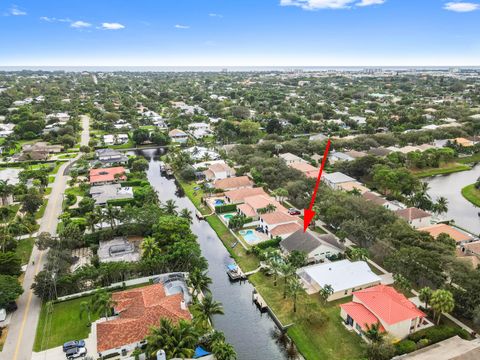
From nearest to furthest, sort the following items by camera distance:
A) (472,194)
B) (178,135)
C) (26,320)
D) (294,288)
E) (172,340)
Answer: (172,340)
(26,320)
(294,288)
(472,194)
(178,135)

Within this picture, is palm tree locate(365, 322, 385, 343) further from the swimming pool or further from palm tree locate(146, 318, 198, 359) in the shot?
the swimming pool

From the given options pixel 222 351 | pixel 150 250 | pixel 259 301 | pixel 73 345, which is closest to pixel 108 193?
pixel 150 250

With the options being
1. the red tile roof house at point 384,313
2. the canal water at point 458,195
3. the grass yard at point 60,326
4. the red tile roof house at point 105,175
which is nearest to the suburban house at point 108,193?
the red tile roof house at point 105,175

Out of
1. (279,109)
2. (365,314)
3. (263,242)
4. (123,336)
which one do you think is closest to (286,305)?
(365,314)

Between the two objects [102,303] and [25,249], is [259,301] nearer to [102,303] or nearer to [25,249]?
[102,303]

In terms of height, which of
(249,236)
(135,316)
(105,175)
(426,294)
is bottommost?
(249,236)

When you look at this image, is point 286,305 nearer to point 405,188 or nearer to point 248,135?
point 405,188

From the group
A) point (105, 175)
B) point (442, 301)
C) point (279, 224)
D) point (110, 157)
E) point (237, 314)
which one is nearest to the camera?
point (442, 301)

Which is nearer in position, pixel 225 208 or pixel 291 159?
pixel 225 208
